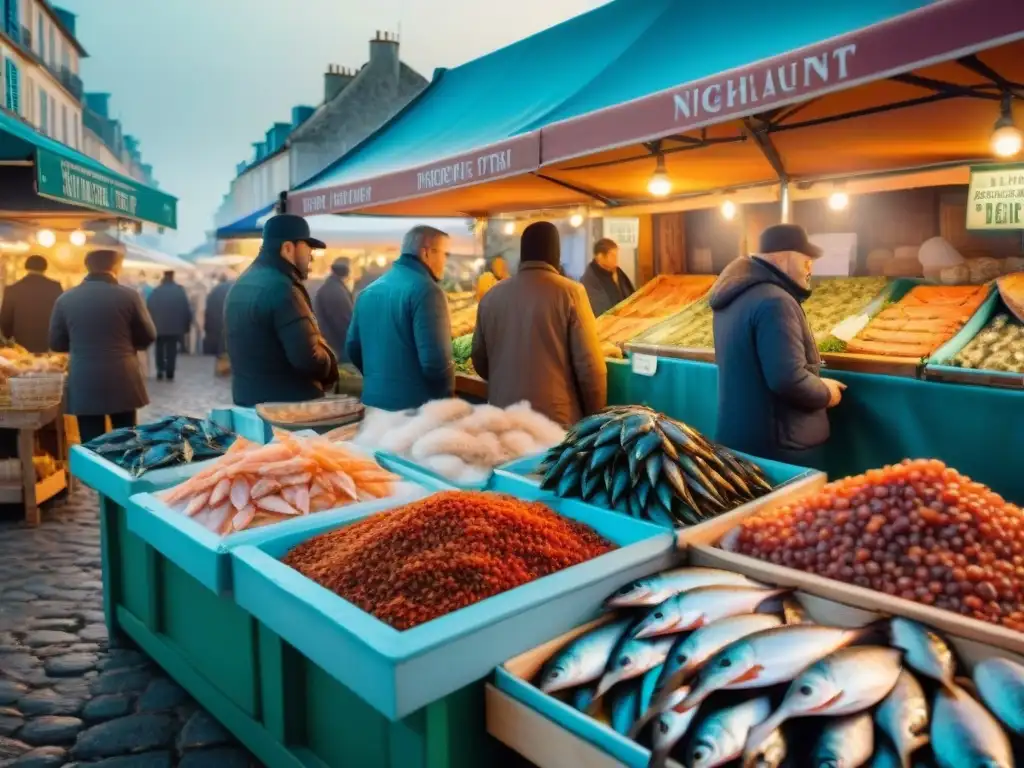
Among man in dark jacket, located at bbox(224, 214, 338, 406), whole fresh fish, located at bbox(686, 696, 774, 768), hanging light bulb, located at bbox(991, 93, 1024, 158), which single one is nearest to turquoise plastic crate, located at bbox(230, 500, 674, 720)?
whole fresh fish, located at bbox(686, 696, 774, 768)

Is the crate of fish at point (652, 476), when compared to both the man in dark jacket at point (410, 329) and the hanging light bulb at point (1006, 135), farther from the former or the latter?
the man in dark jacket at point (410, 329)

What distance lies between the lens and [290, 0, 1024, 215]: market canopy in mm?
3100

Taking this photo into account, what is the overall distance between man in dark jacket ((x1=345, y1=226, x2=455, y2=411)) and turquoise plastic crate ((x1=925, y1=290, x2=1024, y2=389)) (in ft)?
9.14

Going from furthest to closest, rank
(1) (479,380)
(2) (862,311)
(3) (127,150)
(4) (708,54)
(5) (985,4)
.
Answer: (3) (127,150)
(1) (479,380)
(2) (862,311)
(4) (708,54)
(5) (985,4)

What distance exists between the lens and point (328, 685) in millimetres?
2459

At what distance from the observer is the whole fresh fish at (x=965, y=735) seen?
1.54 m

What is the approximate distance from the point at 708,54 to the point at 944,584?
345 centimetres

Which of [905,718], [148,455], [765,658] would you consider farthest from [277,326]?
[905,718]

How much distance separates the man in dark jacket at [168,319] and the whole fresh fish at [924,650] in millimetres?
16032

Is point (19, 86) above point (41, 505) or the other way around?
above

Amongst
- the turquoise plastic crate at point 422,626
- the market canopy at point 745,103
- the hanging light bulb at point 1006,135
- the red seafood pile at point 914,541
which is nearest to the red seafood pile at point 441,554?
the turquoise plastic crate at point 422,626

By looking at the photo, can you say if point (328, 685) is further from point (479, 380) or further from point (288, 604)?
point (479, 380)

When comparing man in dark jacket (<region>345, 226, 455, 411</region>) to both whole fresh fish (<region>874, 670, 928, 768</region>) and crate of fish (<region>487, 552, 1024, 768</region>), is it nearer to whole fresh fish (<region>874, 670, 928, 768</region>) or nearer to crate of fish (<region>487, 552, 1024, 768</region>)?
crate of fish (<region>487, 552, 1024, 768</region>)

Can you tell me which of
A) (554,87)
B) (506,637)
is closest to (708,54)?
(554,87)
